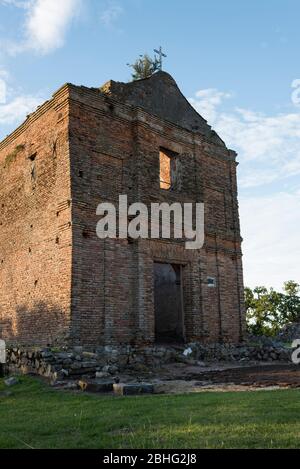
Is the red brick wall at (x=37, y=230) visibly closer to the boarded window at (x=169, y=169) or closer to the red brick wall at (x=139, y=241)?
the red brick wall at (x=139, y=241)

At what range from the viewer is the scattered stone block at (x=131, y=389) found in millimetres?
7801

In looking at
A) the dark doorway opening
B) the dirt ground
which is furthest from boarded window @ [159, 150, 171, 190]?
the dirt ground

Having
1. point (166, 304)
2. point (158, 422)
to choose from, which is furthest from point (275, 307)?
point (158, 422)

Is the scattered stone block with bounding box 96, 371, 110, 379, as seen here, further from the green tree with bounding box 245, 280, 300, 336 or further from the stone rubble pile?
the green tree with bounding box 245, 280, 300, 336

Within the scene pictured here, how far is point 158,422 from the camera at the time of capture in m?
5.18

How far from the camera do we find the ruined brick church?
40.5 feet

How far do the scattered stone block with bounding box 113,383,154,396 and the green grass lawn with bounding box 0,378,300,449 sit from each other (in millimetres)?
372

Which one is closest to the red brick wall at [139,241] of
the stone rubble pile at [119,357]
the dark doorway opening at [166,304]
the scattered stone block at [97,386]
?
the stone rubble pile at [119,357]

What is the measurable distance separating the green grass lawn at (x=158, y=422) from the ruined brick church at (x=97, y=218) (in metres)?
5.06

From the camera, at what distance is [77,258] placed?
1203 centimetres

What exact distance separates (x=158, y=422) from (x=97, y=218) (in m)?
8.15
